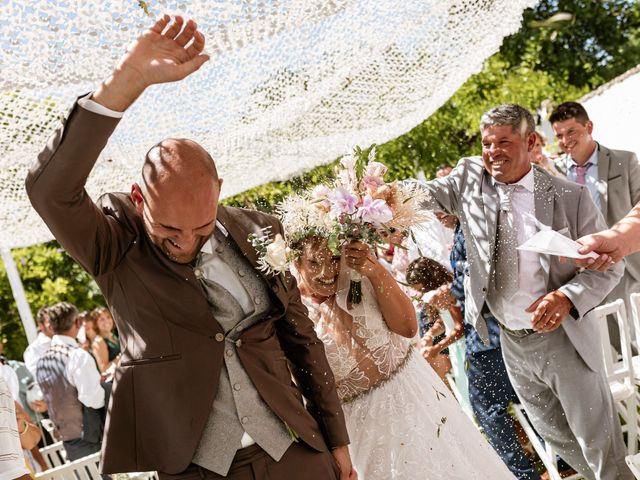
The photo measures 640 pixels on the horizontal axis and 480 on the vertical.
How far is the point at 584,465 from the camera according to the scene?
178 inches

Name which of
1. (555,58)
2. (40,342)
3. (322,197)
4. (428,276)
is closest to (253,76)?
(322,197)

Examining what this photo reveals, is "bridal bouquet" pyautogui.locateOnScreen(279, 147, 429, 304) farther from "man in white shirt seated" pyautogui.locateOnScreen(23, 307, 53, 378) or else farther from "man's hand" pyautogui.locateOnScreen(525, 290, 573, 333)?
"man in white shirt seated" pyautogui.locateOnScreen(23, 307, 53, 378)

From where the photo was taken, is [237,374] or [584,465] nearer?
[237,374]

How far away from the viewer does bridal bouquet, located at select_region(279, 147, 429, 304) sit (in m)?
3.20

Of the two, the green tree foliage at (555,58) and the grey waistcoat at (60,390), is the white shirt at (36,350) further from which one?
the green tree foliage at (555,58)

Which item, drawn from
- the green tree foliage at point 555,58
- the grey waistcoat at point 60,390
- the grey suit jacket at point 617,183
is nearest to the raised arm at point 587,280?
the grey suit jacket at point 617,183

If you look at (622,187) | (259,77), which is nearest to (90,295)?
(622,187)

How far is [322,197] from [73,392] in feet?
14.2

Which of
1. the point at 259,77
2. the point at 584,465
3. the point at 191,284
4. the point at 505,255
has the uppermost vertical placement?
the point at 259,77

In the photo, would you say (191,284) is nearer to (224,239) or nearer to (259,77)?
(224,239)

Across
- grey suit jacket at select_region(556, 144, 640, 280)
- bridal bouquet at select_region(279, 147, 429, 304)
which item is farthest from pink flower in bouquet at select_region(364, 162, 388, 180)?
grey suit jacket at select_region(556, 144, 640, 280)

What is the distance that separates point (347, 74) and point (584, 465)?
9.10ft

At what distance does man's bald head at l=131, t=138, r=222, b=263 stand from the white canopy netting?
0.39 meters

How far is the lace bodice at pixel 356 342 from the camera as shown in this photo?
11.6 ft
